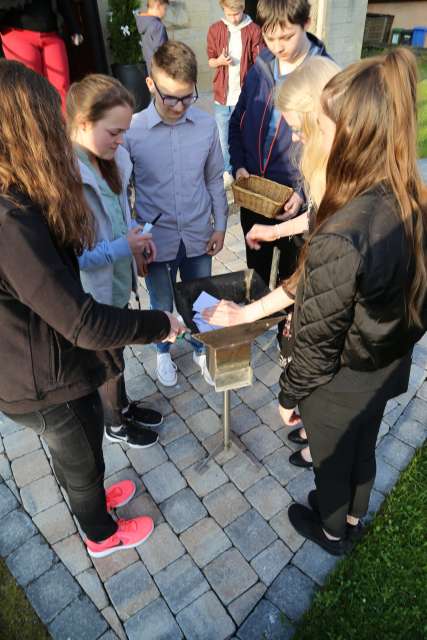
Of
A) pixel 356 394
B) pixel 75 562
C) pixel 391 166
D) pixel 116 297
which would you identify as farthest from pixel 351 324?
pixel 75 562

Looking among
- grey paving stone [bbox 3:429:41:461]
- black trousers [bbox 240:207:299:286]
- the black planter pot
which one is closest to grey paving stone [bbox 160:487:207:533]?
grey paving stone [bbox 3:429:41:461]

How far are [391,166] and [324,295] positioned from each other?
19.1 inches

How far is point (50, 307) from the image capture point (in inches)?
57.7

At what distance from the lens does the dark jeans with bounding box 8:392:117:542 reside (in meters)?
1.84

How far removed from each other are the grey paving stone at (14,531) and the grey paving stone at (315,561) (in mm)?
1608

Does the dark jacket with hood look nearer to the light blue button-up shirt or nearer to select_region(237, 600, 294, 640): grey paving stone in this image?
the light blue button-up shirt

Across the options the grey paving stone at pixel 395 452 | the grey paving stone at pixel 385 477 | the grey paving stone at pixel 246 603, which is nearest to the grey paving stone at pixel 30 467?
the grey paving stone at pixel 246 603

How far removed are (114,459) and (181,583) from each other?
3.16 feet

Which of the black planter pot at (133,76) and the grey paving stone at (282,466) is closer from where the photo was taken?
the grey paving stone at (282,466)

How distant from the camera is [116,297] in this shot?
8.97ft

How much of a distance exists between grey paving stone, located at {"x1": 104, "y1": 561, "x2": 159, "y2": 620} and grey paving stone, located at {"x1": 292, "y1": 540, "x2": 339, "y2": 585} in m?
0.83

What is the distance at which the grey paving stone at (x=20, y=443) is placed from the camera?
314 cm

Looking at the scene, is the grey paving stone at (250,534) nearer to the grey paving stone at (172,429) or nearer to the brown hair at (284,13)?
the grey paving stone at (172,429)

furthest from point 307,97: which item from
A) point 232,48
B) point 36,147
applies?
point 232,48
